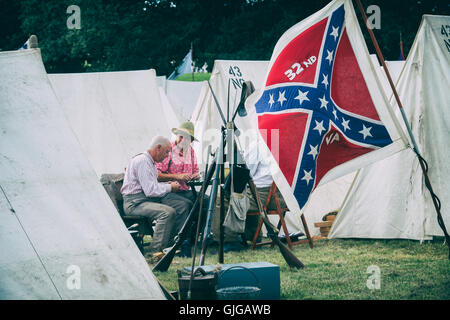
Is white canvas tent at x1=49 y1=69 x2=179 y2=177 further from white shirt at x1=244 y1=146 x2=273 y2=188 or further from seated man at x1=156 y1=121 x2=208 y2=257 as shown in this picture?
white shirt at x1=244 y1=146 x2=273 y2=188

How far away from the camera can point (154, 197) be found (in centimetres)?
671

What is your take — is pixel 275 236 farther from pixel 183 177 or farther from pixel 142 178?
pixel 183 177

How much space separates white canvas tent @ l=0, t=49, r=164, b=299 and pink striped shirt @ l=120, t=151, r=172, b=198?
9.00ft

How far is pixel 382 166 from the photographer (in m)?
7.11

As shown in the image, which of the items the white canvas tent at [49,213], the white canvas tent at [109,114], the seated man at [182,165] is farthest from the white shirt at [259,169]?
the white canvas tent at [49,213]

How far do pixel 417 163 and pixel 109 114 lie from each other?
5522mm

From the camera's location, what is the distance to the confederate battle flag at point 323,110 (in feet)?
16.9

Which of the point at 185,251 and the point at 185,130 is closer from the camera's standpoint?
the point at 185,251

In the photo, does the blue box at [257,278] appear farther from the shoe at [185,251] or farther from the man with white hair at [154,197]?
the shoe at [185,251]

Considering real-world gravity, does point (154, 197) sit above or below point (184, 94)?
below

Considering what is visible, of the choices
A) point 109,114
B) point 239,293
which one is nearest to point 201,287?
point 239,293
